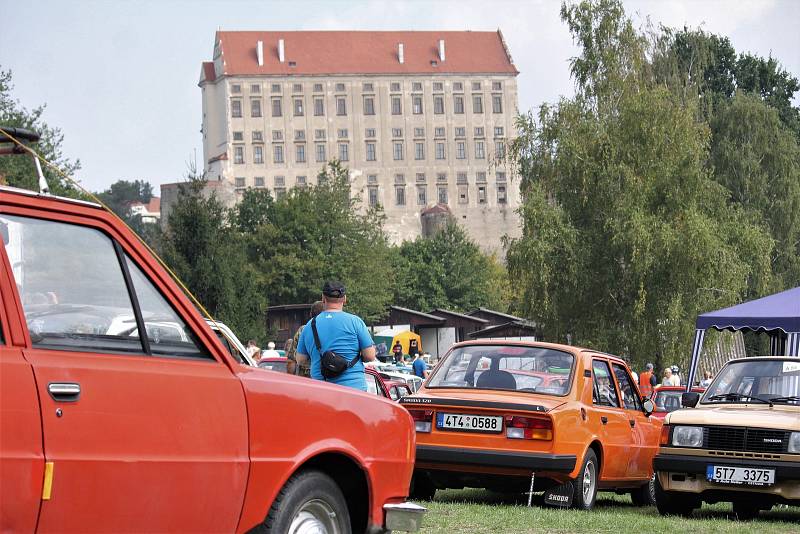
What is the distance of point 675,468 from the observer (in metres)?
12.1

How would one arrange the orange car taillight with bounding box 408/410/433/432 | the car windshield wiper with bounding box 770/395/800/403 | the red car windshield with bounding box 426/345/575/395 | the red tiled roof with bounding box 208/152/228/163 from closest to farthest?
the orange car taillight with bounding box 408/410/433/432 < the red car windshield with bounding box 426/345/575/395 < the car windshield wiper with bounding box 770/395/800/403 < the red tiled roof with bounding box 208/152/228/163

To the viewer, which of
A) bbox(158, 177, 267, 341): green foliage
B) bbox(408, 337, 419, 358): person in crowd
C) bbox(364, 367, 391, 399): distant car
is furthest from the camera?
bbox(408, 337, 419, 358): person in crowd

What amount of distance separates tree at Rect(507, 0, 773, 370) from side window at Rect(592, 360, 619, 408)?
26.6 m

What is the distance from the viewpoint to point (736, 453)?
11953 mm

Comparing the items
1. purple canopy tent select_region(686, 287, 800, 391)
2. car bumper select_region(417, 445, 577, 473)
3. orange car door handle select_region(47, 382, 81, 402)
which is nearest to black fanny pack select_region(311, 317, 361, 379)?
car bumper select_region(417, 445, 577, 473)

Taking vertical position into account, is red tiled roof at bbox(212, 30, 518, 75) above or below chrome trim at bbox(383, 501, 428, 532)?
above

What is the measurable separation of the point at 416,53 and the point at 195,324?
164418 millimetres

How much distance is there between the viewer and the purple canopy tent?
2080cm

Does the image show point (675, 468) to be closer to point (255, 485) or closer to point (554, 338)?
point (255, 485)

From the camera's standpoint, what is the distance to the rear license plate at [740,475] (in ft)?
38.5

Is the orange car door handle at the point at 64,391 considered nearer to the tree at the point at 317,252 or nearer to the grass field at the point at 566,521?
the grass field at the point at 566,521

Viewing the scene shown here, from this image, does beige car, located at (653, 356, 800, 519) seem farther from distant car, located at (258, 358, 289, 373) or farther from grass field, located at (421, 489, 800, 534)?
distant car, located at (258, 358, 289, 373)

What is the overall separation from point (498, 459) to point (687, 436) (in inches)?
73.3

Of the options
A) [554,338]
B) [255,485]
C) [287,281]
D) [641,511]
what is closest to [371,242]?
[287,281]
